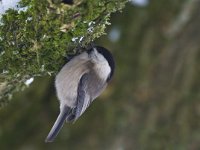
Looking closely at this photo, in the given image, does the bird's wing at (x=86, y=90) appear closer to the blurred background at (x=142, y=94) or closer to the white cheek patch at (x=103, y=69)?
the white cheek patch at (x=103, y=69)

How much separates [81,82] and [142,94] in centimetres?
189

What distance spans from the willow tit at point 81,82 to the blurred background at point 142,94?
5.55ft

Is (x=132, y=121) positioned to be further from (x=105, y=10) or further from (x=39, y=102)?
(x=105, y=10)

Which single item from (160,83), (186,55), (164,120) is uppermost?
(186,55)

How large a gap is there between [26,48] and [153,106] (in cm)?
265

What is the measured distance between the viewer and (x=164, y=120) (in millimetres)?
4750

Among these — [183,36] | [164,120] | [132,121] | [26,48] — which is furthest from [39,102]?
[26,48]

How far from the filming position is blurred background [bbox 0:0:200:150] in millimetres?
4652

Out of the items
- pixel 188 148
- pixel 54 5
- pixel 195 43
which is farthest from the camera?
pixel 188 148

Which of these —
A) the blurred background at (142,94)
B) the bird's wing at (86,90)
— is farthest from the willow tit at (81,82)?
the blurred background at (142,94)

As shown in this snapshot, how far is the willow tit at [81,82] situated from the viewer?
2871 millimetres

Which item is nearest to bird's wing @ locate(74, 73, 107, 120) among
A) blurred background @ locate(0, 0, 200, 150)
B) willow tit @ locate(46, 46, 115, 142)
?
willow tit @ locate(46, 46, 115, 142)

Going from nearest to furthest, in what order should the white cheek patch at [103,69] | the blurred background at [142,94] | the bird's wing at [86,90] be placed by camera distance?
1. the bird's wing at [86,90]
2. the white cheek patch at [103,69]
3. the blurred background at [142,94]

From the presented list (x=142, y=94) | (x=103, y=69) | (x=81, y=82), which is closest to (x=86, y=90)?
(x=81, y=82)
